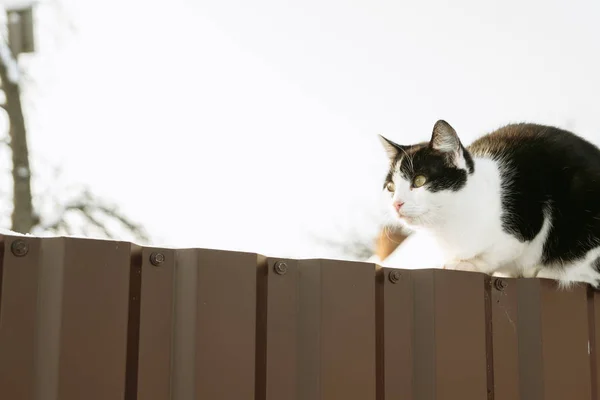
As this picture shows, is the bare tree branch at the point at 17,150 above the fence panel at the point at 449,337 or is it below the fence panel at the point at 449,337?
above

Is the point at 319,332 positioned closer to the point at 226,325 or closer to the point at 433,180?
the point at 226,325

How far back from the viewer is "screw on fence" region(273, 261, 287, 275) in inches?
51.6

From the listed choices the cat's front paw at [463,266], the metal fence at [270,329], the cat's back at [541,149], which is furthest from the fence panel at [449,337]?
the cat's back at [541,149]

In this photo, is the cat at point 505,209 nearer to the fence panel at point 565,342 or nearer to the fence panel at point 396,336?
the fence panel at point 565,342

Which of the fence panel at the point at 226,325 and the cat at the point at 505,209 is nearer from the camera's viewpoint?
the fence panel at the point at 226,325

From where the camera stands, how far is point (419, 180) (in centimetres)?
177

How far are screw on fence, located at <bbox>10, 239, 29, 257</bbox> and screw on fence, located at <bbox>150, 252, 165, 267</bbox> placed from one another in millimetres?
210

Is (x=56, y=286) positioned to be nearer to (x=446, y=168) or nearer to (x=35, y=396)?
(x=35, y=396)

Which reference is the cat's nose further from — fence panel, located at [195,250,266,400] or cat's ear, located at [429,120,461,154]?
fence panel, located at [195,250,266,400]

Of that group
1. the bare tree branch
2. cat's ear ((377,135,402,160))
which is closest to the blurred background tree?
the bare tree branch

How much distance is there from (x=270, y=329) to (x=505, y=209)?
2.67ft

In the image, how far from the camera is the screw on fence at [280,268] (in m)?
1.31

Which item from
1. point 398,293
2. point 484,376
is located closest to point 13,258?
point 398,293

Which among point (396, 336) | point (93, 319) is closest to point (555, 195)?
point (396, 336)
